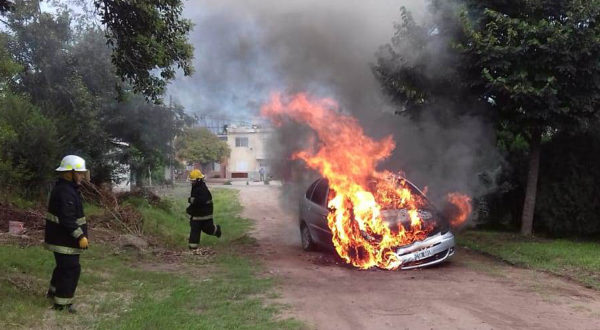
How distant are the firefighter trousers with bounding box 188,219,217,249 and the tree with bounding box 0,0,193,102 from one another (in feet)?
8.99

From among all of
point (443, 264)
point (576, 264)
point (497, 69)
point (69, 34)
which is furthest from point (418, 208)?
point (69, 34)

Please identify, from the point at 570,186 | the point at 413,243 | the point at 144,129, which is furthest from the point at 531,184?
the point at 144,129

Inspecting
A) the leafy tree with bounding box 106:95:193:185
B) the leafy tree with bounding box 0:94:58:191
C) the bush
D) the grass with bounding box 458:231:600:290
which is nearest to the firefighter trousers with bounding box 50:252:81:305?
the grass with bounding box 458:231:600:290

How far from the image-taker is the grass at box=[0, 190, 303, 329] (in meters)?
5.16

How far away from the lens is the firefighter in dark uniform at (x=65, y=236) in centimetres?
551

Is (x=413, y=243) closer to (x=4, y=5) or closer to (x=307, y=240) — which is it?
(x=307, y=240)

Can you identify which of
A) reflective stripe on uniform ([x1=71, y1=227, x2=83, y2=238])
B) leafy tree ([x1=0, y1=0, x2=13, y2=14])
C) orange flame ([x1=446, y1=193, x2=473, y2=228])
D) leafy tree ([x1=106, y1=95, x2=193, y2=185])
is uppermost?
leafy tree ([x1=0, y1=0, x2=13, y2=14])

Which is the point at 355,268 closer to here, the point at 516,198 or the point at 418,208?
the point at 418,208

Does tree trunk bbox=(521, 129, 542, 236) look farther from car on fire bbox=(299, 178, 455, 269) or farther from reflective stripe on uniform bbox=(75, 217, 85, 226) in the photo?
reflective stripe on uniform bbox=(75, 217, 85, 226)

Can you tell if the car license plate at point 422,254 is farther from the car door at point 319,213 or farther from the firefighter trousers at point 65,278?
the firefighter trousers at point 65,278

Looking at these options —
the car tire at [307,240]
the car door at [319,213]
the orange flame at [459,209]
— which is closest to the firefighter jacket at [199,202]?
the car tire at [307,240]

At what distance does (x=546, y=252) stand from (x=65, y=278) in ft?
24.2

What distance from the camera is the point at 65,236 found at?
5.59 meters

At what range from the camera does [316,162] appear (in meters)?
10.6
